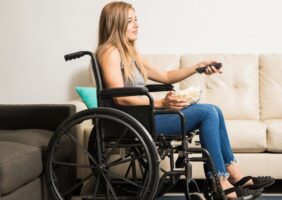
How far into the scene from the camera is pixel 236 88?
3.27 meters

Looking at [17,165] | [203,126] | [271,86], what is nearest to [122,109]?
[203,126]

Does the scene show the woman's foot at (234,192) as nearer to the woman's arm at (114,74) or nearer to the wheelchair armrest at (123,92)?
the woman's arm at (114,74)

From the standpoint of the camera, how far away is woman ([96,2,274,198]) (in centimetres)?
210

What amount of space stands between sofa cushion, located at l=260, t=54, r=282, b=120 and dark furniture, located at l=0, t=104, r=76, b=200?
1.32 m

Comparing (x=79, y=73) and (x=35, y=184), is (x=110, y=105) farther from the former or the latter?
(x=79, y=73)

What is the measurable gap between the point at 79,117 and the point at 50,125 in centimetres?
79

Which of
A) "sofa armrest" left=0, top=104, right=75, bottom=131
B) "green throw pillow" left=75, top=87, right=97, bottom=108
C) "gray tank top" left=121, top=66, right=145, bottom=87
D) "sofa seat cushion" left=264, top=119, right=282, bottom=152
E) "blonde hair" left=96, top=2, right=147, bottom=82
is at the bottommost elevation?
"sofa seat cushion" left=264, top=119, right=282, bottom=152

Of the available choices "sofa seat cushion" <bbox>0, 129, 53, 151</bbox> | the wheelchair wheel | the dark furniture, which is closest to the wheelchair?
the wheelchair wheel

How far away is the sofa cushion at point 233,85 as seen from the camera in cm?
321

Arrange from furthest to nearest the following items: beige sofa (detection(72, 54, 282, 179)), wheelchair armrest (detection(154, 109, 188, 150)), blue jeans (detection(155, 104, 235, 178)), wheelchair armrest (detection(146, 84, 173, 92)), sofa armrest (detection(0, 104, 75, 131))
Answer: beige sofa (detection(72, 54, 282, 179))
sofa armrest (detection(0, 104, 75, 131))
wheelchair armrest (detection(146, 84, 173, 92))
blue jeans (detection(155, 104, 235, 178))
wheelchair armrest (detection(154, 109, 188, 150))

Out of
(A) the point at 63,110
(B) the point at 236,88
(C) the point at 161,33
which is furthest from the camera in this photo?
(C) the point at 161,33

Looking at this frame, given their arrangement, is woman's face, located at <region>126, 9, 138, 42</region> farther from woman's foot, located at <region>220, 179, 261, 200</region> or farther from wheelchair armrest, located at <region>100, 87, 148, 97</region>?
woman's foot, located at <region>220, 179, 261, 200</region>

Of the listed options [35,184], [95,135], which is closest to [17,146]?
[35,184]

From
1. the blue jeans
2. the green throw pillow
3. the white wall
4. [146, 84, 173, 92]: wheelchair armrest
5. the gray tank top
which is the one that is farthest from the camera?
the white wall
